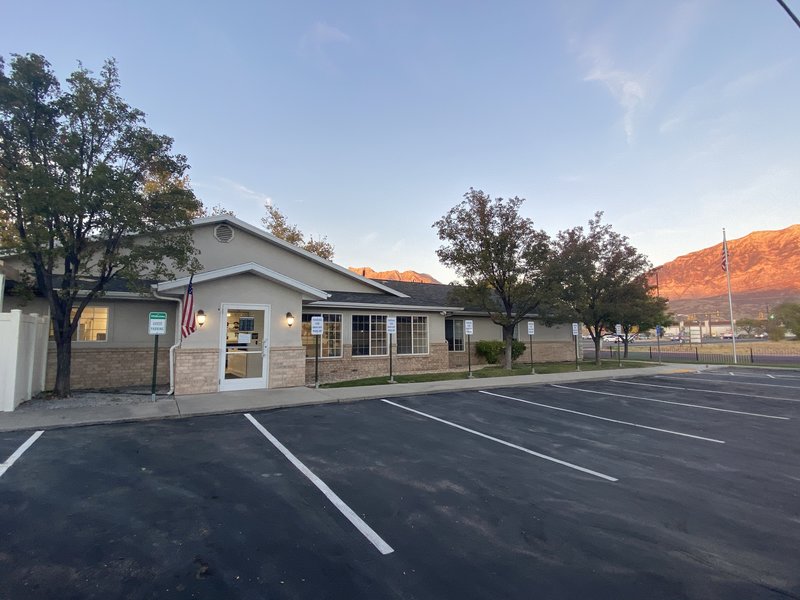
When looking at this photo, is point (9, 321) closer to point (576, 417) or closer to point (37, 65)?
point (37, 65)

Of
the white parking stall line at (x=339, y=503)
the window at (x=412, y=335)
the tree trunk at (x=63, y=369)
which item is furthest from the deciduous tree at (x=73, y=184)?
the window at (x=412, y=335)

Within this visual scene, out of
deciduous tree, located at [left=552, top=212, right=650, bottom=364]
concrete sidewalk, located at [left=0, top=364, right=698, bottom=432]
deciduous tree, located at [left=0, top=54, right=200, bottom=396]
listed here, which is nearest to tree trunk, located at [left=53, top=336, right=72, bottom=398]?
deciduous tree, located at [left=0, top=54, right=200, bottom=396]

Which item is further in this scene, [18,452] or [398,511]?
[18,452]

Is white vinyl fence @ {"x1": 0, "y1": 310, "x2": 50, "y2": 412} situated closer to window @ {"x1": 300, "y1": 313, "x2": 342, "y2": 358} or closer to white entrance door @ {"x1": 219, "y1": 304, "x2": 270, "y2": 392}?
white entrance door @ {"x1": 219, "y1": 304, "x2": 270, "y2": 392}

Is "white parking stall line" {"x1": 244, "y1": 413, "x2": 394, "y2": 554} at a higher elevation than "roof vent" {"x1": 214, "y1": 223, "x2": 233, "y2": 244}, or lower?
lower

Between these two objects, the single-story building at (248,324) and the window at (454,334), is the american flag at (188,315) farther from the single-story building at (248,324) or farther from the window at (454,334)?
the window at (454,334)

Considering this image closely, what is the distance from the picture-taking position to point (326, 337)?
16.4 meters

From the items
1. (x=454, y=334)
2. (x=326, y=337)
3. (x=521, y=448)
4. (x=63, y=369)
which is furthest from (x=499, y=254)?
(x=63, y=369)

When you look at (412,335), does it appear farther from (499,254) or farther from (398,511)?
(398,511)

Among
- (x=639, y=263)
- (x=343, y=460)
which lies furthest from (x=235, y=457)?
(x=639, y=263)

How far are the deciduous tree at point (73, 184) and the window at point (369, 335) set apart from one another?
7623 mm

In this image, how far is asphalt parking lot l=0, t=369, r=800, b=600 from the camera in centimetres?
321

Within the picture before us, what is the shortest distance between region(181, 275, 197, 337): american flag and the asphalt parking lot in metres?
3.23

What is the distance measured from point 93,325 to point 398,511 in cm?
1356
